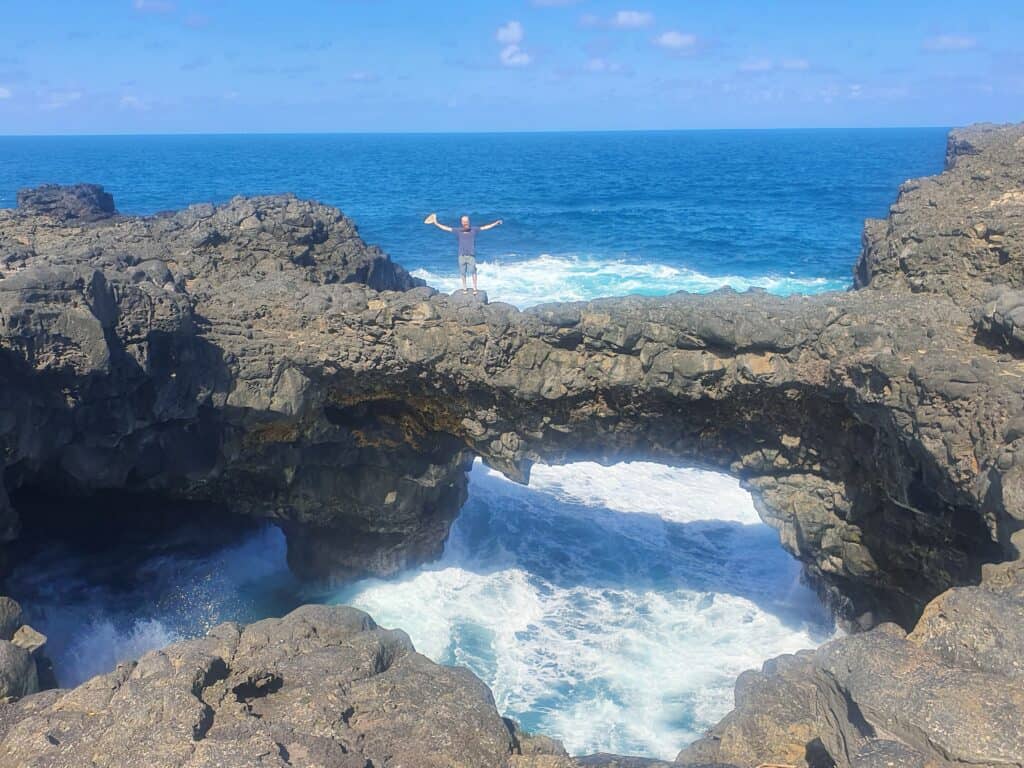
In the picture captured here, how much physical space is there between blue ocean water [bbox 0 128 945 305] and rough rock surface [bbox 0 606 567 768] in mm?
28326

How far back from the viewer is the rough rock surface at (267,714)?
6.48 meters

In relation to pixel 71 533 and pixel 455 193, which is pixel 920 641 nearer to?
pixel 71 533

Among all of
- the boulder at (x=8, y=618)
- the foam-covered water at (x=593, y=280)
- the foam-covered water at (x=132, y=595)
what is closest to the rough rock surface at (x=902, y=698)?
the boulder at (x=8, y=618)

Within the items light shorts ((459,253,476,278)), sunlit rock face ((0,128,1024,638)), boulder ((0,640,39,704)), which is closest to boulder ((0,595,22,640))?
boulder ((0,640,39,704))

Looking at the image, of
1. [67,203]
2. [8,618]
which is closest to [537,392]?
[8,618]

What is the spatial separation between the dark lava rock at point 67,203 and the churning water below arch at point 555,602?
8714mm

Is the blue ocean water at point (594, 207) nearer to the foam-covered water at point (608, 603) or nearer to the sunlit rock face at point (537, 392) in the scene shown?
the foam-covered water at point (608, 603)

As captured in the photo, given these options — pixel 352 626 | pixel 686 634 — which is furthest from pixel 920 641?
pixel 686 634

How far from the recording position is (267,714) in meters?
7.09

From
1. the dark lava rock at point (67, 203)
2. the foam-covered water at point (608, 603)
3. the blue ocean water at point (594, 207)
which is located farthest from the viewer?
the blue ocean water at point (594, 207)

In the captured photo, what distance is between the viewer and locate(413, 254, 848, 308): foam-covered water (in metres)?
39.0

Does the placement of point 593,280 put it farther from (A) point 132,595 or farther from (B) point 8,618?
(B) point 8,618

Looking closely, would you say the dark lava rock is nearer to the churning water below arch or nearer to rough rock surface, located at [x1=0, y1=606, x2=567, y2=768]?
the churning water below arch

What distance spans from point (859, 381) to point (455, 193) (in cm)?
7310
